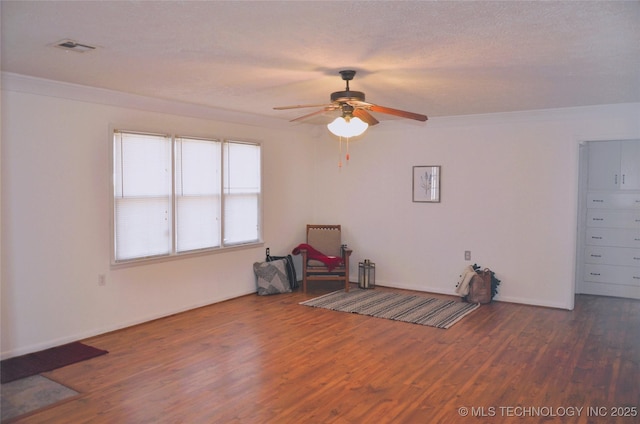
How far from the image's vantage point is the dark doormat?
383cm

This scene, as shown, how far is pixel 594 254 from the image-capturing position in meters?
6.68

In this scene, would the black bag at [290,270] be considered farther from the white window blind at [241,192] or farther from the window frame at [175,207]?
the white window blind at [241,192]

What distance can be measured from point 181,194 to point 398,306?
292cm

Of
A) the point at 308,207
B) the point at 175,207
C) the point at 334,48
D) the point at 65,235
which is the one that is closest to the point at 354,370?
the point at 334,48

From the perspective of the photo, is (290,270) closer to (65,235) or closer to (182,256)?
(182,256)

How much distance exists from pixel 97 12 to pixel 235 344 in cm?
304

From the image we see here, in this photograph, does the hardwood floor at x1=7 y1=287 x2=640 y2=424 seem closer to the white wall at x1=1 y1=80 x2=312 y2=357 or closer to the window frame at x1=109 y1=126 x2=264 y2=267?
the white wall at x1=1 y1=80 x2=312 y2=357

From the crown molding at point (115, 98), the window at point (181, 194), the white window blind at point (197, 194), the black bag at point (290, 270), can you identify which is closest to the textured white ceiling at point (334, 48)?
the crown molding at point (115, 98)

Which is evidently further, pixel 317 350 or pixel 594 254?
pixel 594 254

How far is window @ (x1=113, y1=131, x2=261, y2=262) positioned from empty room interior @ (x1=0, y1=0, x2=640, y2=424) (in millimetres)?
28

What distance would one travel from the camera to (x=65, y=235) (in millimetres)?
4516

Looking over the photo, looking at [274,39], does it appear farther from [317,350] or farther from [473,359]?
[473,359]

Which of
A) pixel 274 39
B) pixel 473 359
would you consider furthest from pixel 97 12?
pixel 473 359

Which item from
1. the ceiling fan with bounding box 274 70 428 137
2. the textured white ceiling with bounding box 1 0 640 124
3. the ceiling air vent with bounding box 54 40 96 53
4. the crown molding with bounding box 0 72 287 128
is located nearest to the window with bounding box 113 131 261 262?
the crown molding with bounding box 0 72 287 128
